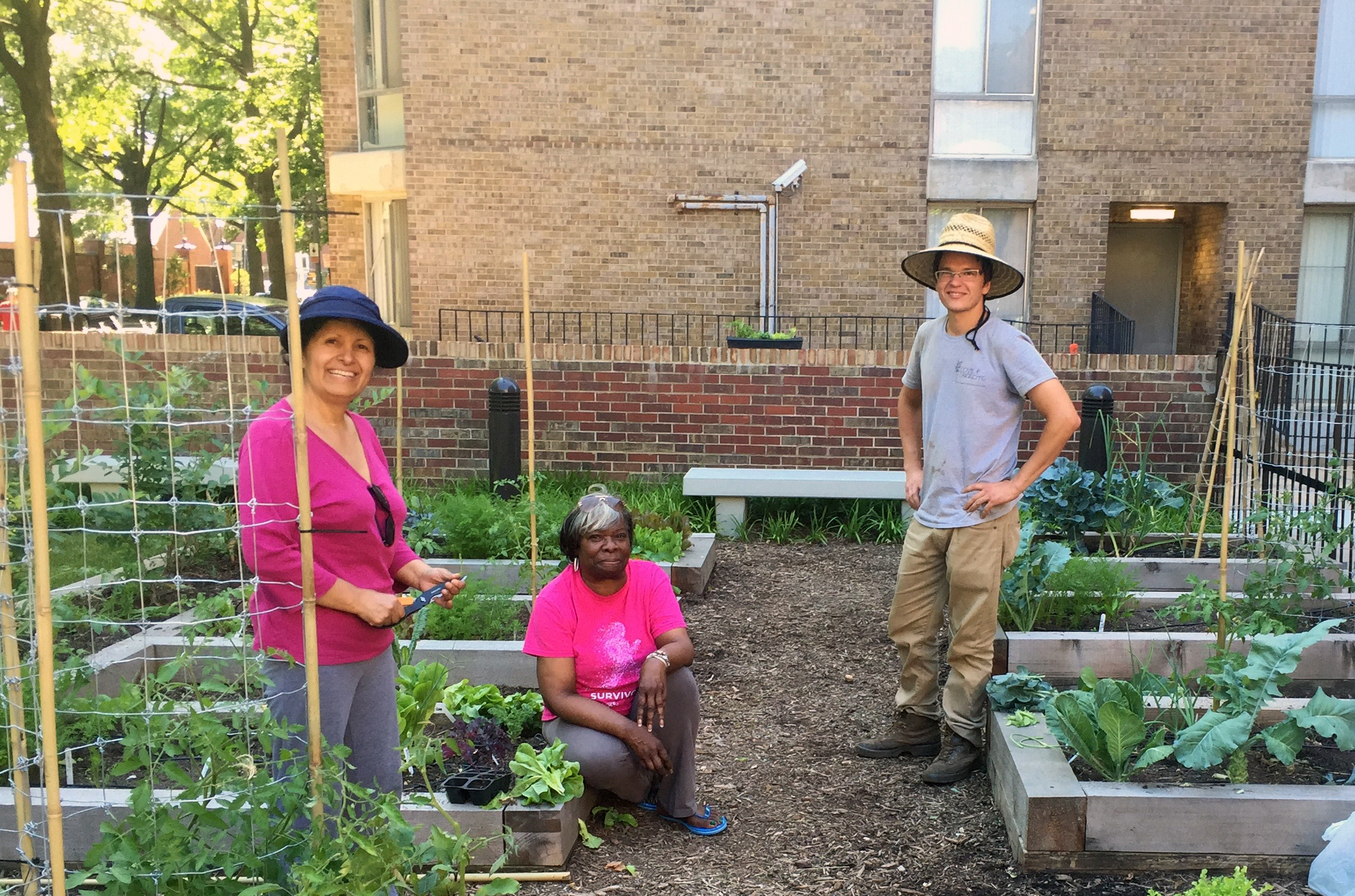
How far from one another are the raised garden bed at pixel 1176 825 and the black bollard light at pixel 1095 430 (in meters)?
4.39

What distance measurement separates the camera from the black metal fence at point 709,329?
508 inches

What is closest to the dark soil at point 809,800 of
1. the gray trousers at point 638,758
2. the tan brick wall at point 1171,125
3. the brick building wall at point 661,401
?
the gray trousers at point 638,758

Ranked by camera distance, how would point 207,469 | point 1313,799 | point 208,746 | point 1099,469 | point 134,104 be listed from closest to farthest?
point 208,746
point 1313,799
point 207,469
point 1099,469
point 134,104

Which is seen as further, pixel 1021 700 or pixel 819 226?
pixel 819 226

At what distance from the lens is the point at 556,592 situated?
145 inches

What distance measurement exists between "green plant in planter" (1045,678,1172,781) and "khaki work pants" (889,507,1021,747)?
429mm

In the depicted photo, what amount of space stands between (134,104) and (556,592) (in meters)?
24.3

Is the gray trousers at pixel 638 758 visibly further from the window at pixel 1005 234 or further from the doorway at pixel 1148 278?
the doorway at pixel 1148 278

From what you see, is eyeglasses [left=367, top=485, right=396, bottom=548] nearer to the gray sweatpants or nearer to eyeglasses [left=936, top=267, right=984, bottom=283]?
the gray sweatpants

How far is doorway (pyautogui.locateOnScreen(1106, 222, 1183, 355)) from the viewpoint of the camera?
47.3 feet

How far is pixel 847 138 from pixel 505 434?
6.81 m

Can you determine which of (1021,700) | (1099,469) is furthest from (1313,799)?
(1099,469)

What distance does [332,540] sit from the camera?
9.07ft

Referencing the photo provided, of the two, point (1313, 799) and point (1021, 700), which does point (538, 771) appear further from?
point (1313, 799)
